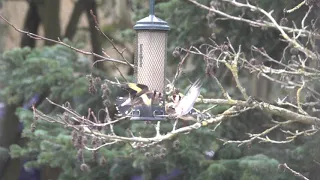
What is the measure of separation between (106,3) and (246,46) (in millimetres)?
3532

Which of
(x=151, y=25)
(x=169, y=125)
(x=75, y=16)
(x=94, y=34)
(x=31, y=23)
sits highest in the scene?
(x=151, y=25)

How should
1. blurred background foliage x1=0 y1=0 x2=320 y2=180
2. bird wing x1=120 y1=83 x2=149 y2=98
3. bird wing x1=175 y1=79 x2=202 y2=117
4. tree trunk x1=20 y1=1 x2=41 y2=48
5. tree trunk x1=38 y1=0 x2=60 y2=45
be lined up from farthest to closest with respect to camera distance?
tree trunk x1=20 y1=1 x2=41 y2=48
tree trunk x1=38 y1=0 x2=60 y2=45
blurred background foliage x1=0 y1=0 x2=320 y2=180
bird wing x1=120 y1=83 x2=149 y2=98
bird wing x1=175 y1=79 x2=202 y2=117

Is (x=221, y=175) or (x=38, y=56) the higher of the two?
(x=38, y=56)

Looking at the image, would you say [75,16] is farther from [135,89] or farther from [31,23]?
[135,89]

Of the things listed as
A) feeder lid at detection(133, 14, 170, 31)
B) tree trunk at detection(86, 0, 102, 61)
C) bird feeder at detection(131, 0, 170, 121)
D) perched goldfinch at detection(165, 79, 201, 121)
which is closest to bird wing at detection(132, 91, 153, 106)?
perched goldfinch at detection(165, 79, 201, 121)

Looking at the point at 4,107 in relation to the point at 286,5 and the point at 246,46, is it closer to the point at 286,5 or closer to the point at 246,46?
→ the point at 246,46

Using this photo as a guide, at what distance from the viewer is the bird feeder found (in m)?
3.86

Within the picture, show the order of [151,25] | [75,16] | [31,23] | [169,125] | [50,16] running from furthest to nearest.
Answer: [31,23], [75,16], [50,16], [169,125], [151,25]

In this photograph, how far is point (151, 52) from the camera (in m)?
3.96

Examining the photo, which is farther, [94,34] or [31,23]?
[31,23]

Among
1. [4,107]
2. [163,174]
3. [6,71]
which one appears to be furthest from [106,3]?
[163,174]

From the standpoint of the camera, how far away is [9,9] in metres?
9.47

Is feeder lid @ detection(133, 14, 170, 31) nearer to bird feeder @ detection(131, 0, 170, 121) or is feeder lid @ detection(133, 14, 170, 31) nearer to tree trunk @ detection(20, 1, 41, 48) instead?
bird feeder @ detection(131, 0, 170, 121)

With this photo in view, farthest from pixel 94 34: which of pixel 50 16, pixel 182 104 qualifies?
pixel 182 104
